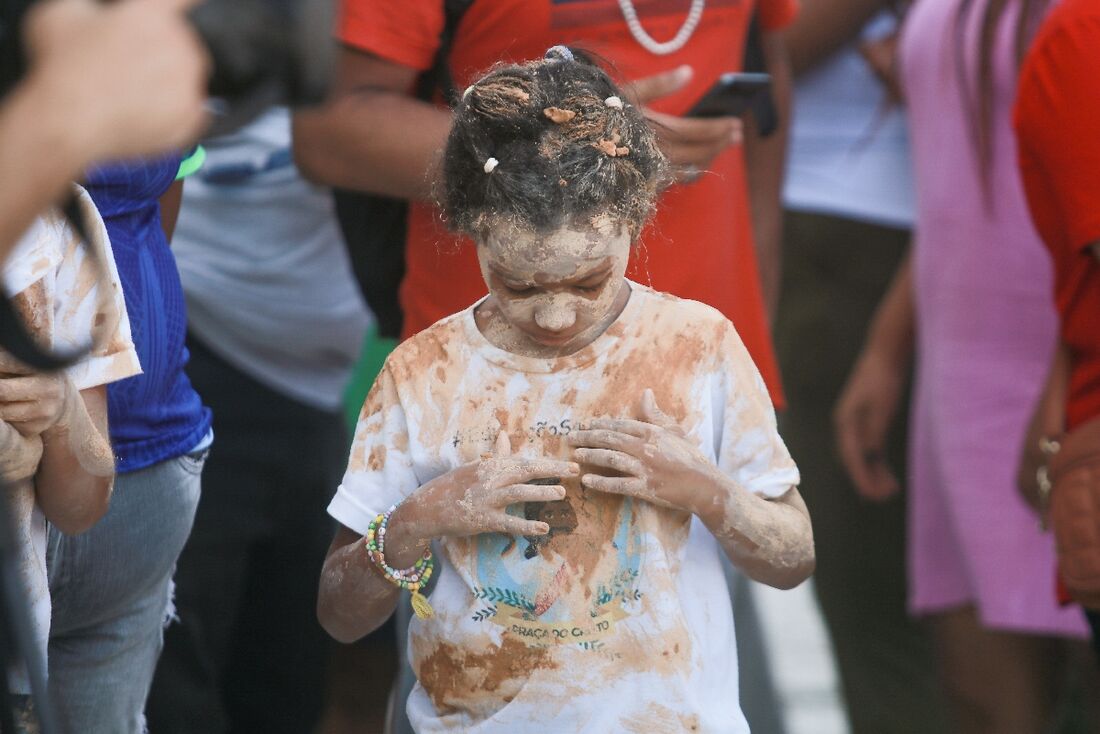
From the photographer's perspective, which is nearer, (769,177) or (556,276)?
(556,276)

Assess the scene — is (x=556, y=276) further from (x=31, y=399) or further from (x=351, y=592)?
(x=31, y=399)

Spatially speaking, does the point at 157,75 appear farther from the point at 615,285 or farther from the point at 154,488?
the point at 154,488

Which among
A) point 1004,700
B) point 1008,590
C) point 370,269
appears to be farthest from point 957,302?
point 370,269

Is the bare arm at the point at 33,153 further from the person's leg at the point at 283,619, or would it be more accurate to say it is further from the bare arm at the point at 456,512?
the person's leg at the point at 283,619

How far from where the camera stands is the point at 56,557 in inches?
83.0

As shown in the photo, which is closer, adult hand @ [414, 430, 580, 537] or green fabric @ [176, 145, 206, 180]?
adult hand @ [414, 430, 580, 537]

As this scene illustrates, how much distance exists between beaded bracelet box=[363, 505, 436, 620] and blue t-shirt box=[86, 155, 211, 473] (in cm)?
48

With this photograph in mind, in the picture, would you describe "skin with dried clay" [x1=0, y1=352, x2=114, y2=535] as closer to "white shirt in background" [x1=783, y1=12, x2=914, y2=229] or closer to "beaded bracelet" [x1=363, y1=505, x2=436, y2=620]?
"beaded bracelet" [x1=363, y1=505, x2=436, y2=620]

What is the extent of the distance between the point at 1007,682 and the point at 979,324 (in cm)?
74

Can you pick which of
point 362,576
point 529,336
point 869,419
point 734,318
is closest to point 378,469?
point 362,576

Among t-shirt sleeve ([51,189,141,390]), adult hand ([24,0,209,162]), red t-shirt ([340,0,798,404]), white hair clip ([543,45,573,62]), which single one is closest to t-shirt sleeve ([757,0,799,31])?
red t-shirt ([340,0,798,404])

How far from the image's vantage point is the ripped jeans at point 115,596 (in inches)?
84.2

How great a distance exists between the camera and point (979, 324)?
3.23 metres

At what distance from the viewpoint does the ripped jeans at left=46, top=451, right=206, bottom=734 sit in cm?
214
